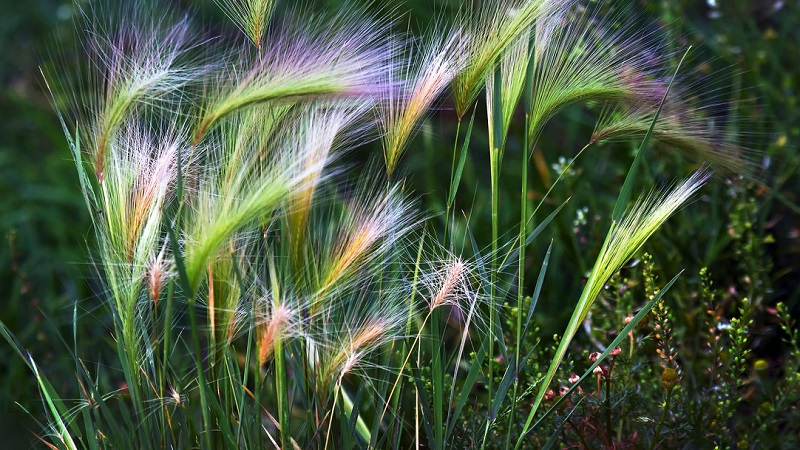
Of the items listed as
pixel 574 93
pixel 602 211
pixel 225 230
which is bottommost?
pixel 225 230

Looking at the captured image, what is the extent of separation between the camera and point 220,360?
115 centimetres

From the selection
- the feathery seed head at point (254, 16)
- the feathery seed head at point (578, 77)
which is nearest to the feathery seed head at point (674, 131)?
the feathery seed head at point (578, 77)

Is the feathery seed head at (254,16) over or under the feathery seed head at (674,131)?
under

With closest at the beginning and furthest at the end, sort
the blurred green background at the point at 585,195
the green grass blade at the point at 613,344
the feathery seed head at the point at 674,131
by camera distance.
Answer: the green grass blade at the point at 613,344
the feathery seed head at the point at 674,131
the blurred green background at the point at 585,195

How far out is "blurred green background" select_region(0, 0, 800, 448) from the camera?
1.95m

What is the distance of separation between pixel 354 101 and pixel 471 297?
306 millimetres

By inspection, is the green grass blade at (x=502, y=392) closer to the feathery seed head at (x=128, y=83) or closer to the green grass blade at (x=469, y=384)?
the green grass blade at (x=469, y=384)

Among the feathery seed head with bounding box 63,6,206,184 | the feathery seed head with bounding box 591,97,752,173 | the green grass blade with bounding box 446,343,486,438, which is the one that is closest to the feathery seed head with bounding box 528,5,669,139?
the feathery seed head with bounding box 591,97,752,173

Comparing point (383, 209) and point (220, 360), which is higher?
point (383, 209)

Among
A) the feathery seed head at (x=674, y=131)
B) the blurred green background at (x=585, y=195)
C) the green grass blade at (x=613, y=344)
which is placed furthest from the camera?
the blurred green background at (x=585, y=195)

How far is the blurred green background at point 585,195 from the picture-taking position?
6.41 feet

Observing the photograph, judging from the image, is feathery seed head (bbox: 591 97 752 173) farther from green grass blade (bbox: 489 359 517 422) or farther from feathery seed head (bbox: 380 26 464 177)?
green grass blade (bbox: 489 359 517 422)

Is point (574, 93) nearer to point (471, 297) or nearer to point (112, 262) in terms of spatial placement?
point (471, 297)

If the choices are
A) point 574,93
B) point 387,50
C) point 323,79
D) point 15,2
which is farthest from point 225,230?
point 15,2
